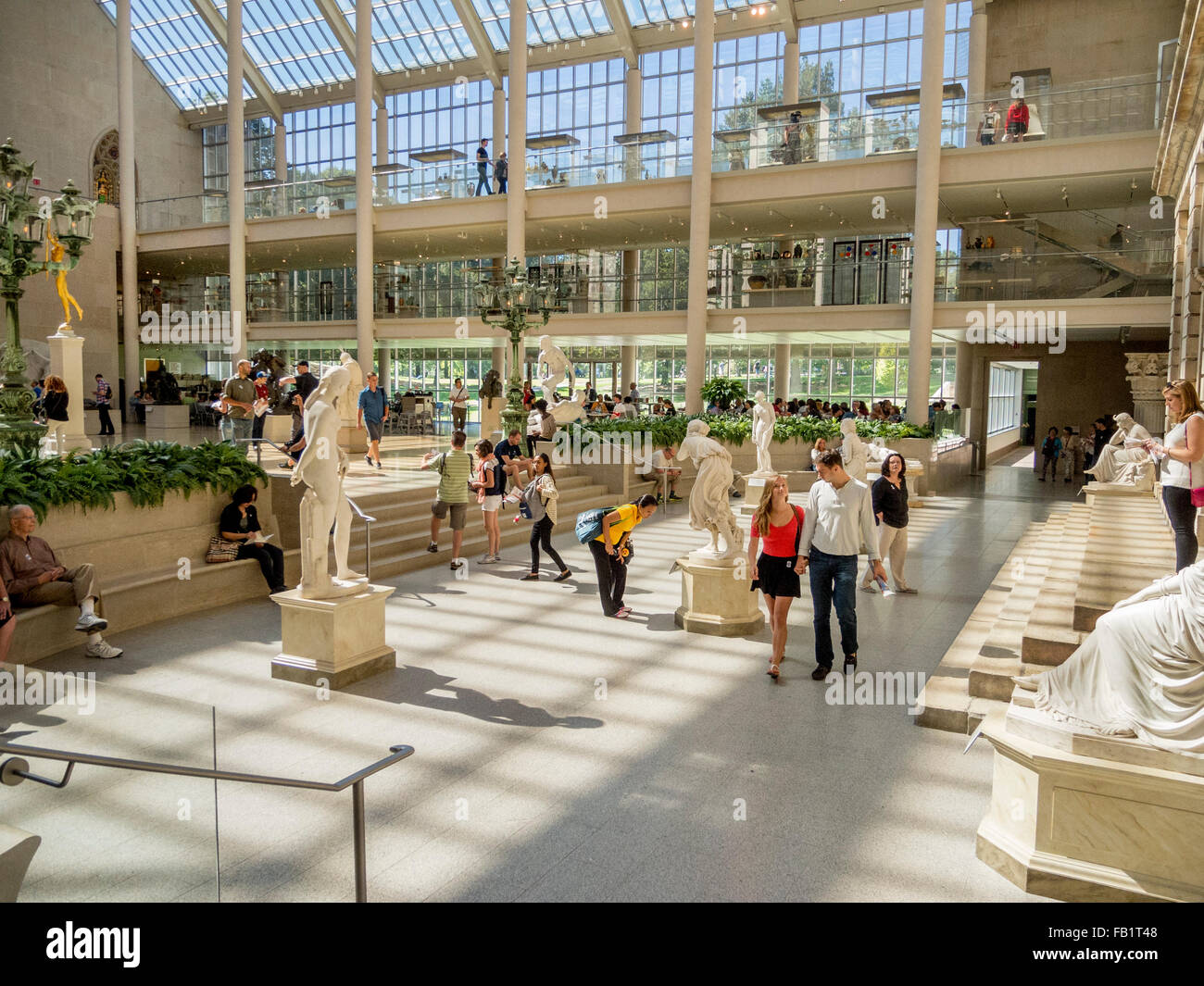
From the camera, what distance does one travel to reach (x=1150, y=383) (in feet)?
64.2

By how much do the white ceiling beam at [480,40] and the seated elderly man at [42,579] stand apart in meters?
31.1

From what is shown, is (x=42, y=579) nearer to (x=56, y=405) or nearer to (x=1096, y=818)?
(x=1096, y=818)

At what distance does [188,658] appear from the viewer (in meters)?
7.89

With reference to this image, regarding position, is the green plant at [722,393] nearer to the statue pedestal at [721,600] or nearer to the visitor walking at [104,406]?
the visitor walking at [104,406]

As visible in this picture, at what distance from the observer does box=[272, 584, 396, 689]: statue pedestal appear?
7277 millimetres

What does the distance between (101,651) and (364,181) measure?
23.2 metres

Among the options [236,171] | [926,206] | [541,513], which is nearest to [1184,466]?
[541,513]

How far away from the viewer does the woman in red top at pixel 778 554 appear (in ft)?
24.2

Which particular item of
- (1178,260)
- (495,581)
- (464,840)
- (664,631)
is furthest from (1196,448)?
(1178,260)

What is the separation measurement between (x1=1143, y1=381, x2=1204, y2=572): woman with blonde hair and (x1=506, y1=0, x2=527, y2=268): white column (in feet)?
67.1

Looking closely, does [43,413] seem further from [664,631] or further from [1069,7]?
[1069,7]

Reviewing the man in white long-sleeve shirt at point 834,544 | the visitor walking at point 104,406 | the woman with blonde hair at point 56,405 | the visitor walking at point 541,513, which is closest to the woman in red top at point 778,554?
the man in white long-sleeve shirt at point 834,544
